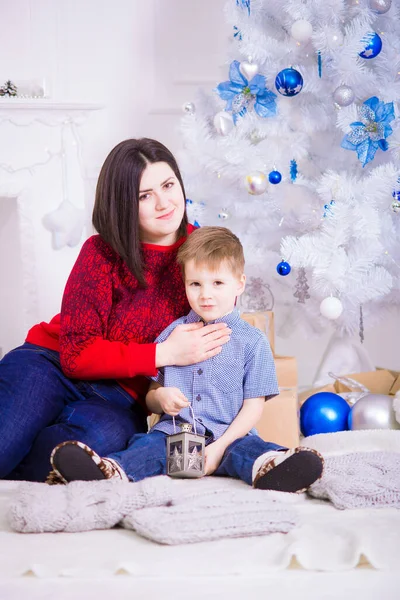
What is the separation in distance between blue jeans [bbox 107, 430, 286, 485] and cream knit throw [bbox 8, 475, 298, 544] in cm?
18

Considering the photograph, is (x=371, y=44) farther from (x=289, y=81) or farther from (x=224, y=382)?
(x=224, y=382)

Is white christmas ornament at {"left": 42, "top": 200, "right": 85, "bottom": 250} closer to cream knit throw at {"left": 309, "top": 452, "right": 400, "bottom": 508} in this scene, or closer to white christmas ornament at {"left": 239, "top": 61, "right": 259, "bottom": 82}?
white christmas ornament at {"left": 239, "top": 61, "right": 259, "bottom": 82}

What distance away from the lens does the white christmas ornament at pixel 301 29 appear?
2.08 metres

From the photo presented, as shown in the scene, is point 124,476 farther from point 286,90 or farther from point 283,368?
point 286,90

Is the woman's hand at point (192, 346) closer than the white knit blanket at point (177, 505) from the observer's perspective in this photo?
No

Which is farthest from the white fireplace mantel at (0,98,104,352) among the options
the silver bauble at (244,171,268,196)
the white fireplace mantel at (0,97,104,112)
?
the silver bauble at (244,171,268,196)

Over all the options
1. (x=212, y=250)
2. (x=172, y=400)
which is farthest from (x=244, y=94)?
(x=172, y=400)

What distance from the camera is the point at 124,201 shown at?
1682 mm

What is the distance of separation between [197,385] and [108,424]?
0.66ft

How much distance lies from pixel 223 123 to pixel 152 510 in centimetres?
137

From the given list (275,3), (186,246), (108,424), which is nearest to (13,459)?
(108,424)

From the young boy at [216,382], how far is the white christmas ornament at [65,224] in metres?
1.23

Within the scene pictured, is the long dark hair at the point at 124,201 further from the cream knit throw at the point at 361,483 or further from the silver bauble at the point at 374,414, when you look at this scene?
the silver bauble at the point at 374,414

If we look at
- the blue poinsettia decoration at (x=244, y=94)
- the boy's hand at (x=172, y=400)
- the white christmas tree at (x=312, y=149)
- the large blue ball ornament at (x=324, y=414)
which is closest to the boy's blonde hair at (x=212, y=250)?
the boy's hand at (x=172, y=400)
